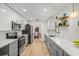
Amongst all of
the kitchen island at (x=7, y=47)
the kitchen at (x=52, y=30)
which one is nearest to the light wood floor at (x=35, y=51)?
the kitchen at (x=52, y=30)

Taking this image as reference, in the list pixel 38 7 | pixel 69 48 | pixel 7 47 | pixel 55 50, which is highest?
pixel 38 7

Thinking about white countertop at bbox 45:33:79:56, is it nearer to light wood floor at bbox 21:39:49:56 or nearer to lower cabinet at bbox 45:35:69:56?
→ lower cabinet at bbox 45:35:69:56

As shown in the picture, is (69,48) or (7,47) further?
(7,47)

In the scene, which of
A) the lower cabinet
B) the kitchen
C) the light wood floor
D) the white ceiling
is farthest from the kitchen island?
the light wood floor

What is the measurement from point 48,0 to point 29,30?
6473mm

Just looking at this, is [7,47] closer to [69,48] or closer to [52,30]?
[69,48]

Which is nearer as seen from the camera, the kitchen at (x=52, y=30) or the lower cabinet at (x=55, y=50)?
the lower cabinet at (x=55, y=50)

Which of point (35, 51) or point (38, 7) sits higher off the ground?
point (38, 7)

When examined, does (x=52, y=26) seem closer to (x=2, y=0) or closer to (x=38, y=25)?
(x=38, y=25)

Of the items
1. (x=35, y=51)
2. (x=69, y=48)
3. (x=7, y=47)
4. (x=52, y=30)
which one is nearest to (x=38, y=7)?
(x=35, y=51)

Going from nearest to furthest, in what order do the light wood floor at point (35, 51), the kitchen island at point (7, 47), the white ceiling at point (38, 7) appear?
the kitchen island at point (7, 47) < the white ceiling at point (38, 7) < the light wood floor at point (35, 51)

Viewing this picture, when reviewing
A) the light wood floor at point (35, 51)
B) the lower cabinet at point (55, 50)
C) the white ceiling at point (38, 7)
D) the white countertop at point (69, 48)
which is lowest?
the light wood floor at point (35, 51)

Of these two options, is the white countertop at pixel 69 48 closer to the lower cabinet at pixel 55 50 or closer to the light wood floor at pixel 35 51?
the lower cabinet at pixel 55 50

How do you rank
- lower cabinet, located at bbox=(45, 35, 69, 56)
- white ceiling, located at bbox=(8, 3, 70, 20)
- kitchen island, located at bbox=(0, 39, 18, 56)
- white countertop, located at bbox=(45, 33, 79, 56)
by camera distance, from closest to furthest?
white countertop, located at bbox=(45, 33, 79, 56)
lower cabinet, located at bbox=(45, 35, 69, 56)
kitchen island, located at bbox=(0, 39, 18, 56)
white ceiling, located at bbox=(8, 3, 70, 20)
